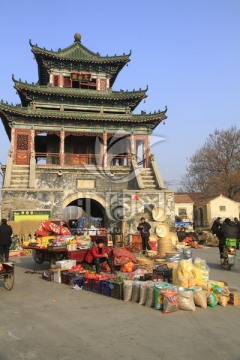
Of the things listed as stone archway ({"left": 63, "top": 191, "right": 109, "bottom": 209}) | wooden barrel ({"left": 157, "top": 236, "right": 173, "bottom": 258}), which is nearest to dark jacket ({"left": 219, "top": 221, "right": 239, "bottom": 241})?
wooden barrel ({"left": 157, "top": 236, "right": 173, "bottom": 258})

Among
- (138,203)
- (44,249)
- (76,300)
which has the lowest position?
(76,300)

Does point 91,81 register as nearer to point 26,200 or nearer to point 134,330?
point 26,200

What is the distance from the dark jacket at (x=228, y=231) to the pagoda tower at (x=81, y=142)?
28.2 ft

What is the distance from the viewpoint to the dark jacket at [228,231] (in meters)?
9.55

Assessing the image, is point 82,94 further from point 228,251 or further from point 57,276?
point 57,276

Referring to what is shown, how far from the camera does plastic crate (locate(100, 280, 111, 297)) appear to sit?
661 cm

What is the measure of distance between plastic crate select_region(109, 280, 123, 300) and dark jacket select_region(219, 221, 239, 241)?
14.3 ft

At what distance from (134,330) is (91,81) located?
22.6 m

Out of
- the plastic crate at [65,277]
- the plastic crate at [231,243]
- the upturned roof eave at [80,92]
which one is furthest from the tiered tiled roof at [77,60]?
the plastic crate at [65,277]

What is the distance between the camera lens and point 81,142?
81.0 ft

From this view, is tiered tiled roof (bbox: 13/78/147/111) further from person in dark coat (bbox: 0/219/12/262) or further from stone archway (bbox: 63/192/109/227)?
person in dark coat (bbox: 0/219/12/262)

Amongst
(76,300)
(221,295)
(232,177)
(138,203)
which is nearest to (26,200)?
(138,203)

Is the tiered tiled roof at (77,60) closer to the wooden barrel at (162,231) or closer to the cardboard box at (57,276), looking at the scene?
the wooden barrel at (162,231)

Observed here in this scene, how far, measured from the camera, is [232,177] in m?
32.9
